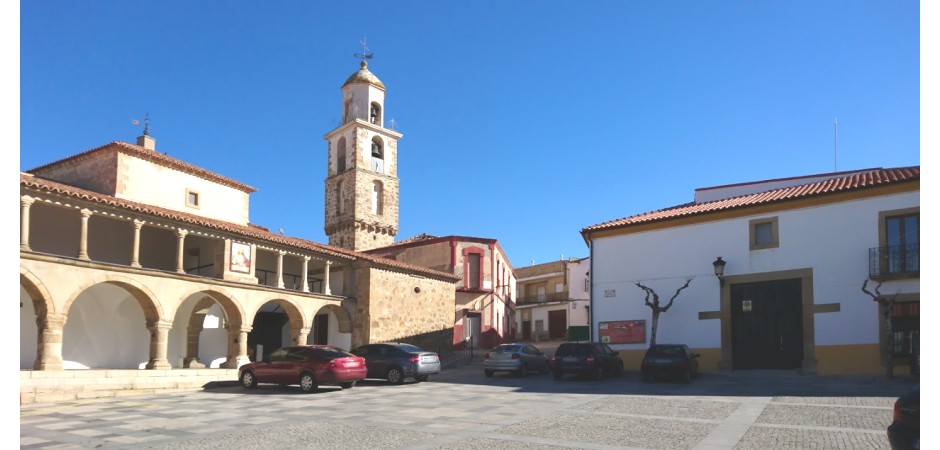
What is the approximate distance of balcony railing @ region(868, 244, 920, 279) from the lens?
2038 centimetres

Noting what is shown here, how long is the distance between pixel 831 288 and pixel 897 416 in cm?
1702

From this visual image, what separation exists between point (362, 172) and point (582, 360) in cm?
2974

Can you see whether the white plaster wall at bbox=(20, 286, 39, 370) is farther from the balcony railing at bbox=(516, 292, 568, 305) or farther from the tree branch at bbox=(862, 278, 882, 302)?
the balcony railing at bbox=(516, 292, 568, 305)

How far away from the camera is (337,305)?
28.5 m

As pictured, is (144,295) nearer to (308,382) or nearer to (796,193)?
(308,382)

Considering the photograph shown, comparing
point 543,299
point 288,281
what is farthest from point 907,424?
point 543,299

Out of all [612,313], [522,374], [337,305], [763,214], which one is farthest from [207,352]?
[763,214]

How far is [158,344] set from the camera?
21.4 metres

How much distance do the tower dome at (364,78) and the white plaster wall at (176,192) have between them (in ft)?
71.2

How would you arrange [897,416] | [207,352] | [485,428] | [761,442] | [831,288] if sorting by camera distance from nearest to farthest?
[897,416] < [761,442] < [485,428] < [831,288] < [207,352]

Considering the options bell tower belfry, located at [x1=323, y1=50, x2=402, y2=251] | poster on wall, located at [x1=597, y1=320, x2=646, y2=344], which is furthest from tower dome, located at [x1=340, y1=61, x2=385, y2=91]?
poster on wall, located at [x1=597, y1=320, x2=646, y2=344]

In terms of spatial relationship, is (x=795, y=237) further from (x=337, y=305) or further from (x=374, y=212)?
(x=374, y=212)

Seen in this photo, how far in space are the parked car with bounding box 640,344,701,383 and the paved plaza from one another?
2.23 feet

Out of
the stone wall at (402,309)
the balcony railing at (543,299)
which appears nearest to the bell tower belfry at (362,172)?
the balcony railing at (543,299)
